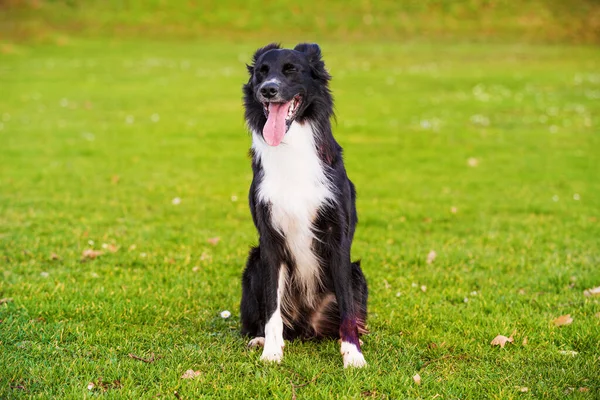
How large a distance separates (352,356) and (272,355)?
58 centimetres

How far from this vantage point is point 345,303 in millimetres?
4961

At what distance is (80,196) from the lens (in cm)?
1045

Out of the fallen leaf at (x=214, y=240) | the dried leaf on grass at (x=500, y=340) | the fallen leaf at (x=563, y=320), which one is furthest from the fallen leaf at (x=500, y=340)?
the fallen leaf at (x=214, y=240)

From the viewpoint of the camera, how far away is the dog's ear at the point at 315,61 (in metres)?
4.95

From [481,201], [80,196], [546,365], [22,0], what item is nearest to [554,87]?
[481,201]

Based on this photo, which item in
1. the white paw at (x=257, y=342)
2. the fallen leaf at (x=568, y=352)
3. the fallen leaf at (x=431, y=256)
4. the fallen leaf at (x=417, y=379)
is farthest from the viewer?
the fallen leaf at (x=431, y=256)

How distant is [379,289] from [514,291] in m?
1.30

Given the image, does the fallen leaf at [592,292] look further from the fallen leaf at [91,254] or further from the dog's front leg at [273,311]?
the fallen leaf at [91,254]

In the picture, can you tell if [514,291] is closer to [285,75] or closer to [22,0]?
[285,75]

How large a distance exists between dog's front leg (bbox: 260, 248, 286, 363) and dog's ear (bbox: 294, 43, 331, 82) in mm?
1349

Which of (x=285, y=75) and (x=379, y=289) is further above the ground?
(x=285, y=75)

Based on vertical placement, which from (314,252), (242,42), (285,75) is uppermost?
(285,75)

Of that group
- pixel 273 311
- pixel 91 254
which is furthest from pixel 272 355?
pixel 91 254

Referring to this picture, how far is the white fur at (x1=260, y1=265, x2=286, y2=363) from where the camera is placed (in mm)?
4953
